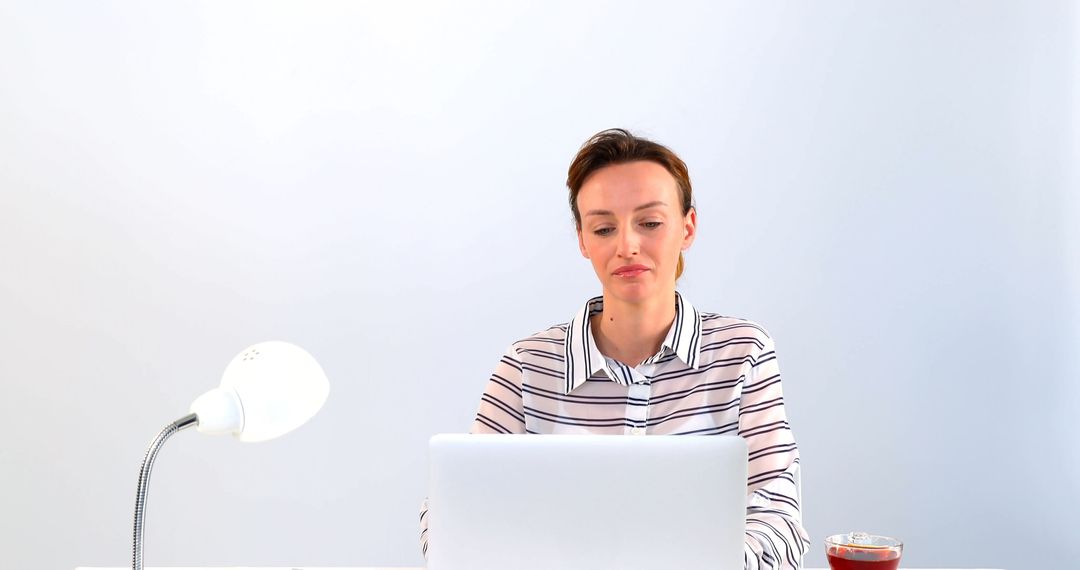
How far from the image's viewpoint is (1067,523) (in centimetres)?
328

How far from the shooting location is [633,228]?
76.3 inches

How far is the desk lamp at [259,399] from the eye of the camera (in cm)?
113

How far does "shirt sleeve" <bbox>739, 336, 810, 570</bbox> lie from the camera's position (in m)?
1.53

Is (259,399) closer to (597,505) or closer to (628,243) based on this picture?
(597,505)

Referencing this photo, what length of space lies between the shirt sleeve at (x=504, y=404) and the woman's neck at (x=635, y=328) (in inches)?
6.9

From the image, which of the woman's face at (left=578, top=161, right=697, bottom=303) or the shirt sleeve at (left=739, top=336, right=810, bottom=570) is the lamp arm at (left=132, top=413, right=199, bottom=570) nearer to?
the shirt sleeve at (left=739, top=336, right=810, bottom=570)

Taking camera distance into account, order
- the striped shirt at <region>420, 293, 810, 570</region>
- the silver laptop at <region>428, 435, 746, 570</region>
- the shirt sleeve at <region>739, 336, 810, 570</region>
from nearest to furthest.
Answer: the silver laptop at <region>428, 435, 746, 570</region>, the shirt sleeve at <region>739, 336, 810, 570</region>, the striped shirt at <region>420, 293, 810, 570</region>

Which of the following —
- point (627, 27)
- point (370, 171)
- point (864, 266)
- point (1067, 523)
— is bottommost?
point (1067, 523)

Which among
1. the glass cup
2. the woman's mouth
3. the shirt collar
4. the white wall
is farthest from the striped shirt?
the white wall

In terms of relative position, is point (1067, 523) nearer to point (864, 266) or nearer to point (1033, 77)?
point (864, 266)

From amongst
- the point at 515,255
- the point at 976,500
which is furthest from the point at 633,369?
the point at 976,500

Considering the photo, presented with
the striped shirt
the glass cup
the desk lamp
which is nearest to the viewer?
the desk lamp

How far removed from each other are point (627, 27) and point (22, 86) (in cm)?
194

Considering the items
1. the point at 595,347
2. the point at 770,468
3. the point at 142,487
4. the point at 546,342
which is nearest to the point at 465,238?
the point at 546,342
